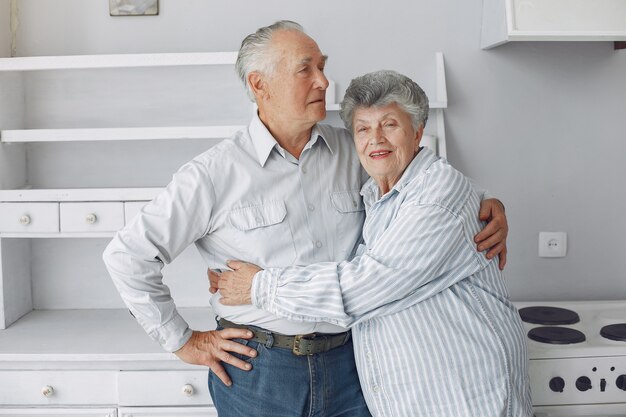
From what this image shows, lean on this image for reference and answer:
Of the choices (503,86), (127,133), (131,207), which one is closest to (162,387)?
(131,207)

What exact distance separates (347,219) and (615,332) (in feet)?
3.12

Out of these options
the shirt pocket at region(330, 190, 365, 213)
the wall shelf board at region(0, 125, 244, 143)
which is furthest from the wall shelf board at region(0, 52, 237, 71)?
the shirt pocket at region(330, 190, 365, 213)

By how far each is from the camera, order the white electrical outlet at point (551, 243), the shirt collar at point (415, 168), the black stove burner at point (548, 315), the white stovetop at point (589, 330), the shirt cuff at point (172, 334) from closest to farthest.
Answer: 1. the shirt collar at point (415, 168)
2. the shirt cuff at point (172, 334)
3. the white stovetop at point (589, 330)
4. the black stove burner at point (548, 315)
5. the white electrical outlet at point (551, 243)

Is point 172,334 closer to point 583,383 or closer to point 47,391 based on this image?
point 47,391

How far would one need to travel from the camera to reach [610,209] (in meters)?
2.68

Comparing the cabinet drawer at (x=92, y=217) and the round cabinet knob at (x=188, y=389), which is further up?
the cabinet drawer at (x=92, y=217)

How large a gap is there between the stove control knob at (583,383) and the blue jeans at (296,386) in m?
0.68

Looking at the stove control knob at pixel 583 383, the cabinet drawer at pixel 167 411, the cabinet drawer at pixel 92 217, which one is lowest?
the cabinet drawer at pixel 167 411

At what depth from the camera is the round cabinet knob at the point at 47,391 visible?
2.22 meters

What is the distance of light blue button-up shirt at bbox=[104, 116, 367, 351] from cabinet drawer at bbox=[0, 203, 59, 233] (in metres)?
0.75

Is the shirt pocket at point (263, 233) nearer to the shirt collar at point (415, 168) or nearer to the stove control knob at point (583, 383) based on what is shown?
the shirt collar at point (415, 168)

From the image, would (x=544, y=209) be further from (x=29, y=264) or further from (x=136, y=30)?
(x=29, y=264)

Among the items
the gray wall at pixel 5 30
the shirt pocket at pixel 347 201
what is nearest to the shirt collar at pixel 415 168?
the shirt pocket at pixel 347 201

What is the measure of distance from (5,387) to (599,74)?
88.5 inches
